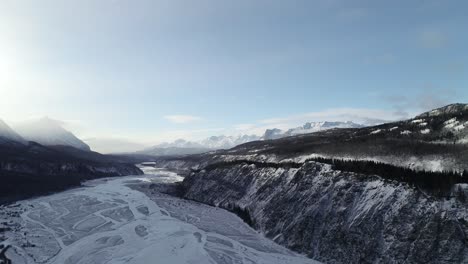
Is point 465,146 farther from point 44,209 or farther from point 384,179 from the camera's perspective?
point 44,209

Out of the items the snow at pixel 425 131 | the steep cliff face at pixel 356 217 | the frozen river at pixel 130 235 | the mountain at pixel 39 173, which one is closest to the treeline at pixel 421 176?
the steep cliff face at pixel 356 217

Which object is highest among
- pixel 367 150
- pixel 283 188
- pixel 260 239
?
pixel 367 150

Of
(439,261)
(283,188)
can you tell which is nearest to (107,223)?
(283,188)

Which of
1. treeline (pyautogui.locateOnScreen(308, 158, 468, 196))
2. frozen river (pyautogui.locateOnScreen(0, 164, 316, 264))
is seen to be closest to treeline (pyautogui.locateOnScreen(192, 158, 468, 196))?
treeline (pyautogui.locateOnScreen(308, 158, 468, 196))

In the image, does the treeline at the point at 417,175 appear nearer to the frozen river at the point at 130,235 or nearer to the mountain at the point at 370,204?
the mountain at the point at 370,204

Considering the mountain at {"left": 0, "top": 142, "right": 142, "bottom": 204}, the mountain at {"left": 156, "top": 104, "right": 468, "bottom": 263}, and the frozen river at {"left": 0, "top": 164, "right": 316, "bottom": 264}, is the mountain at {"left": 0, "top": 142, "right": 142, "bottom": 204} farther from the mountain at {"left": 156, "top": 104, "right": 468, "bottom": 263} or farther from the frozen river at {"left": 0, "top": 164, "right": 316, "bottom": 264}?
the mountain at {"left": 156, "top": 104, "right": 468, "bottom": 263}
